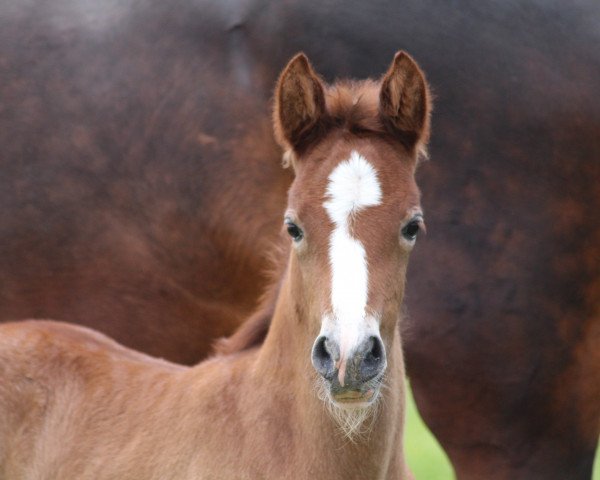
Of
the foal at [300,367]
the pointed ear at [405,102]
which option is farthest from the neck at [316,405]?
the pointed ear at [405,102]

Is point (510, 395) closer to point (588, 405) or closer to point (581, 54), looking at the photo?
point (588, 405)

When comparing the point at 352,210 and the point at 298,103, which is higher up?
the point at 298,103

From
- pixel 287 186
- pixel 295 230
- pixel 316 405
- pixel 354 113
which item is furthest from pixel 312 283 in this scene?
pixel 287 186

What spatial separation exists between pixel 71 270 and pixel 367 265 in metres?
1.69

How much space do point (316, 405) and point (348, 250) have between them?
58 centimetres

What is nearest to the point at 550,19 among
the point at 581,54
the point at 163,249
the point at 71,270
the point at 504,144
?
the point at 581,54

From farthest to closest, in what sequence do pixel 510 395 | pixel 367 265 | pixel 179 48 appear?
pixel 179 48 < pixel 510 395 < pixel 367 265

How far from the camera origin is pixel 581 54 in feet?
16.1

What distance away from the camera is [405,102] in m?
4.26

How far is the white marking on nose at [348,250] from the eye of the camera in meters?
3.78

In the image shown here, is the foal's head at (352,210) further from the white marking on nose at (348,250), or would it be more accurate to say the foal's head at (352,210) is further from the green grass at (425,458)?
the green grass at (425,458)

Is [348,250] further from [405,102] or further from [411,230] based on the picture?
[405,102]

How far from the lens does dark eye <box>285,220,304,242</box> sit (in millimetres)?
→ 4078

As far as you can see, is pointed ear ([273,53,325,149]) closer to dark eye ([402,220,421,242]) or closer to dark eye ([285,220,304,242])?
dark eye ([285,220,304,242])
